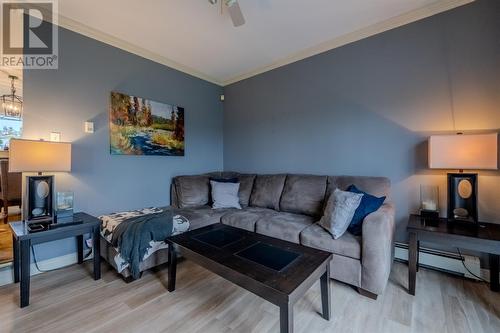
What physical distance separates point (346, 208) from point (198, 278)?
5.08 ft

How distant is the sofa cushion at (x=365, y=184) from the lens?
2.29m

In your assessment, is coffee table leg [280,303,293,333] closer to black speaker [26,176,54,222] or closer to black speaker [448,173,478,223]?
black speaker [448,173,478,223]

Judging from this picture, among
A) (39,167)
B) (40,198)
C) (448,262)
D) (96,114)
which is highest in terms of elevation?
(96,114)

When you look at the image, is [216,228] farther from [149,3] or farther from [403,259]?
[149,3]

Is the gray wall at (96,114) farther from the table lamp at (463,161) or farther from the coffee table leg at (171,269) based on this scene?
the table lamp at (463,161)

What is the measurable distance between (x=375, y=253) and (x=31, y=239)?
2.73 m

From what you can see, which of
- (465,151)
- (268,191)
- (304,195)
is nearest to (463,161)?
(465,151)

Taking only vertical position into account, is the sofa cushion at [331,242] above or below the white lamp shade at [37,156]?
below

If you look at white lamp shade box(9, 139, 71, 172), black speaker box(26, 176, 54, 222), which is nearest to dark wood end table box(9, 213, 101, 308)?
black speaker box(26, 176, 54, 222)

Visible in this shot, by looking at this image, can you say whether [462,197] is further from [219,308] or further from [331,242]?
[219,308]

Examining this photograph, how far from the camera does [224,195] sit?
10.00 feet

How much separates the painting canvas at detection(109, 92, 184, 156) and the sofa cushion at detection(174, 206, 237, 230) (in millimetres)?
996

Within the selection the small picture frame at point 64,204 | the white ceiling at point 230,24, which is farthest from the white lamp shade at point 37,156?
the white ceiling at point 230,24

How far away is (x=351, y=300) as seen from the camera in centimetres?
173
